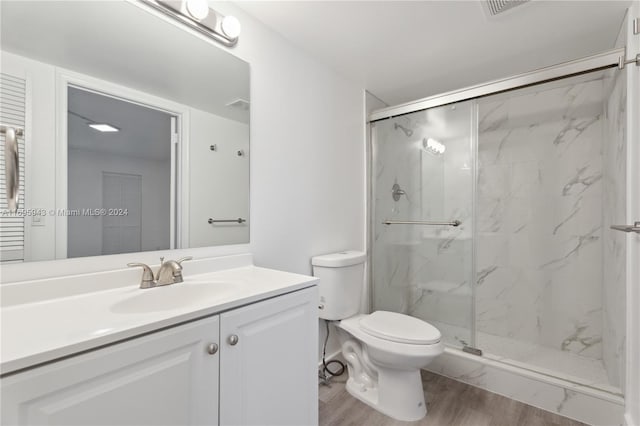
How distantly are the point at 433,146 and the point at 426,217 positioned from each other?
1.79 feet

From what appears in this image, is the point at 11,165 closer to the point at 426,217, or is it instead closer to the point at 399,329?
the point at 399,329

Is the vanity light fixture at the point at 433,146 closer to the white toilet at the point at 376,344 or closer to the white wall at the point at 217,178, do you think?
the white toilet at the point at 376,344

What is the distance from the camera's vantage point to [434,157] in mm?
2189

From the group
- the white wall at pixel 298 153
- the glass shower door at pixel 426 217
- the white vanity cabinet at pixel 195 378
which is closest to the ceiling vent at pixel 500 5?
the glass shower door at pixel 426 217

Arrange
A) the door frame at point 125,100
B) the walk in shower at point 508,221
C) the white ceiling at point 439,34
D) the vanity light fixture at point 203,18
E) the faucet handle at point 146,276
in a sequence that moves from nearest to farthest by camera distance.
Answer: the door frame at point 125,100, the faucet handle at point 146,276, the vanity light fixture at point 203,18, the white ceiling at point 439,34, the walk in shower at point 508,221

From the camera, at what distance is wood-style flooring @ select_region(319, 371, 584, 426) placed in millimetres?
1537

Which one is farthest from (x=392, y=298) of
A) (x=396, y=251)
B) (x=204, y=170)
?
(x=204, y=170)

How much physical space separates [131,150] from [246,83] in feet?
2.24

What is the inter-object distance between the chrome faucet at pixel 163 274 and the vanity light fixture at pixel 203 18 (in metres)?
1.06

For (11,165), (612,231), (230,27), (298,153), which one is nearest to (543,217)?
(612,231)

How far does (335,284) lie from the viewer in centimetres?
181

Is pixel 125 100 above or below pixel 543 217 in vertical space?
above

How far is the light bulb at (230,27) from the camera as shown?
1.37m

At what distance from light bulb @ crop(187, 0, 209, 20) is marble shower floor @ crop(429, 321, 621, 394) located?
243 cm
